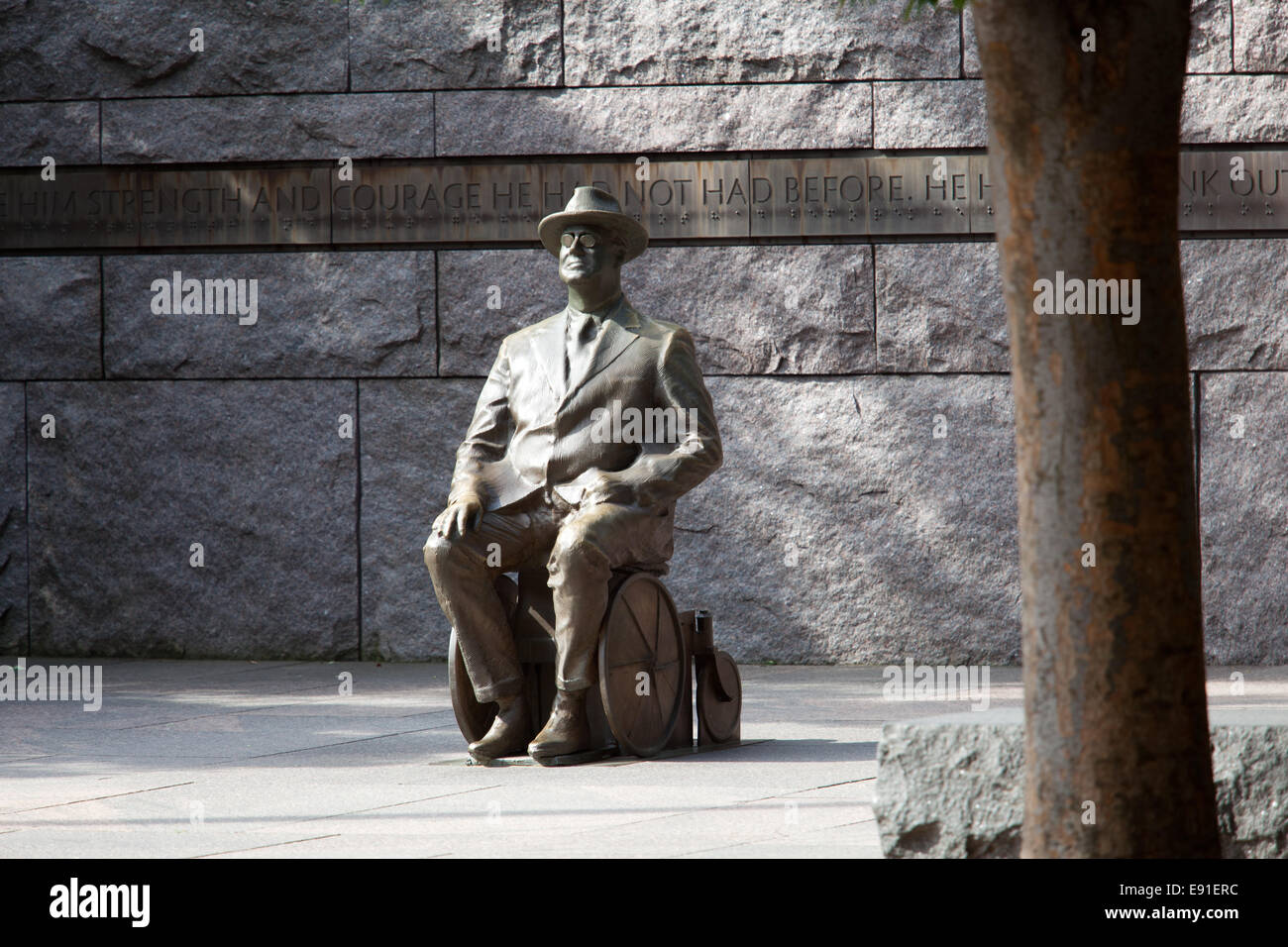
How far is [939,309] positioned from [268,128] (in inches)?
157

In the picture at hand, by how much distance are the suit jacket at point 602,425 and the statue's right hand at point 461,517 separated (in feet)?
0.37

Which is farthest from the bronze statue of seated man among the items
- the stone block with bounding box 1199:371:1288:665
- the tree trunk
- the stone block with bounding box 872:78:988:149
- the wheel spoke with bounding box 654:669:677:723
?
the stone block with bounding box 1199:371:1288:665

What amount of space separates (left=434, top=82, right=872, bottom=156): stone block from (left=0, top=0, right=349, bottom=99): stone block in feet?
2.76

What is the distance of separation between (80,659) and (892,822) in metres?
7.09

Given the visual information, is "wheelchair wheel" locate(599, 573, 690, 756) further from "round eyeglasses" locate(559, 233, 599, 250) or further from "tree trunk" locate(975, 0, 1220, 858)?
"tree trunk" locate(975, 0, 1220, 858)

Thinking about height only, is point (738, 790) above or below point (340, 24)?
below

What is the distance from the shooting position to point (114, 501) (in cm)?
1043

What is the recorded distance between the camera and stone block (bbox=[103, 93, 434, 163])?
Result: 10188mm

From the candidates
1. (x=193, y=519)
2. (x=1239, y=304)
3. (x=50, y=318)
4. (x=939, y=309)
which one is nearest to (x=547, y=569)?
(x=939, y=309)

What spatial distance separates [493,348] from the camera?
395 inches

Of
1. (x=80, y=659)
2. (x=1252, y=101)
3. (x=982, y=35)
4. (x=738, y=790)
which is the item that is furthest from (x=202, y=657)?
(x=982, y=35)

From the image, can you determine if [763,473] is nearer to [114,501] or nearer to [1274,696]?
[1274,696]

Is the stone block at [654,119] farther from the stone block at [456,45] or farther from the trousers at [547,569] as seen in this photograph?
the trousers at [547,569]

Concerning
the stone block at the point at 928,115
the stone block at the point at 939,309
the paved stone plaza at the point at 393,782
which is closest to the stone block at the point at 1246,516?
the paved stone plaza at the point at 393,782
